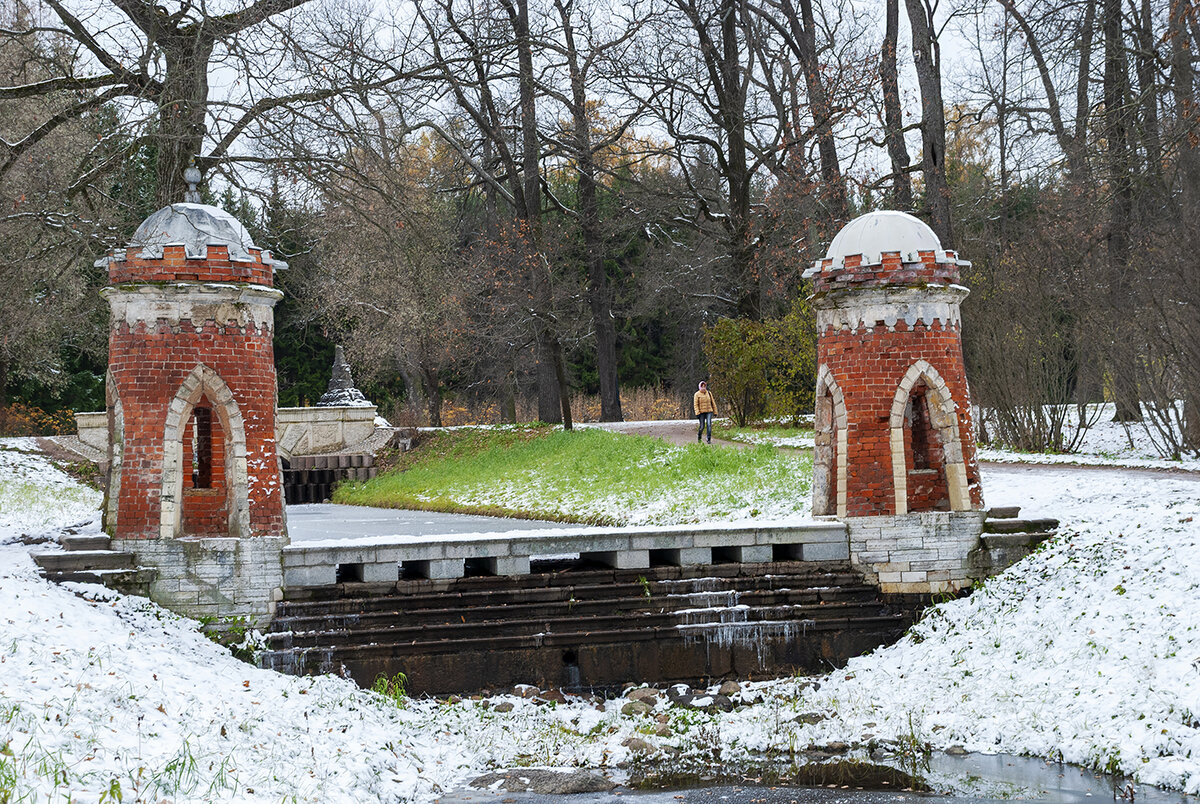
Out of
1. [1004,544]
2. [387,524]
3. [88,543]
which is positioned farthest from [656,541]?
[387,524]

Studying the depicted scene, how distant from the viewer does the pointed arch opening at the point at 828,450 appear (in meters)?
12.3

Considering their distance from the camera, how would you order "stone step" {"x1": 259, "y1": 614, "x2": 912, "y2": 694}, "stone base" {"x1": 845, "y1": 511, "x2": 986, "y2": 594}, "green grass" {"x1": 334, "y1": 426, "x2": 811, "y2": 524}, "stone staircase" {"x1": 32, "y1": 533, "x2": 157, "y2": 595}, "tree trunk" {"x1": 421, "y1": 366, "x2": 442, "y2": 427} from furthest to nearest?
"tree trunk" {"x1": 421, "y1": 366, "x2": 442, "y2": 427}
"green grass" {"x1": 334, "y1": 426, "x2": 811, "y2": 524}
"stone base" {"x1": 845, "y1": 511, "x2": 986, "y2": 594}
"stone step" {"x1": 259, "y1": 614, "x2": 912, "y2": 694}
"stone staircase" {"x1": 32, "y1": 533, "x2": 157, "y2": 595}

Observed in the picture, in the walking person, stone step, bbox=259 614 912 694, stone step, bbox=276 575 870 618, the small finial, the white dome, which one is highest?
the small finial

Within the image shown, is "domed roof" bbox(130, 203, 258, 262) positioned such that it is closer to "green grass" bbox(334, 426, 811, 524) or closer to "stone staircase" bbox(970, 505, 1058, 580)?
"green grass" bbox(334, 426, 811, 524)

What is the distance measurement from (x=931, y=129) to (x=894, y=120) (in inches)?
84.3

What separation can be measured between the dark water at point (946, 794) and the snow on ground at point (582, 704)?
0.25 metres

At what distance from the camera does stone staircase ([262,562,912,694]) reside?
1059 cm

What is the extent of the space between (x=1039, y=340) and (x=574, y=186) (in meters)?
28.2

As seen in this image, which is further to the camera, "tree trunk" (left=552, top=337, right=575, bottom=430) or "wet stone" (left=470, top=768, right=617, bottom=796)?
"tree trunk" (left=552, top=337, right=575, bottom=430)

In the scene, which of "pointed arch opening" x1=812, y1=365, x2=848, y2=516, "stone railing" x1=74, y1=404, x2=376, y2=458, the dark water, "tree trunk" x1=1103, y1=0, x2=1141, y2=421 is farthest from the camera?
"stone railing" x1=74, y1=404, x2=376, y2=458

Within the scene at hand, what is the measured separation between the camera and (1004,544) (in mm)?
12094

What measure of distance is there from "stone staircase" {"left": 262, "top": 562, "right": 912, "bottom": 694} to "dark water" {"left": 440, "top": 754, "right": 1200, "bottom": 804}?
2539 mm

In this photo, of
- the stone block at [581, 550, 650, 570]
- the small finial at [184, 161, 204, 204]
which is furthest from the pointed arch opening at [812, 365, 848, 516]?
the small finial at [184, 161, 204, 204]

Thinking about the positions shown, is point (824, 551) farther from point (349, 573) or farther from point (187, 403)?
point (187, 403)
